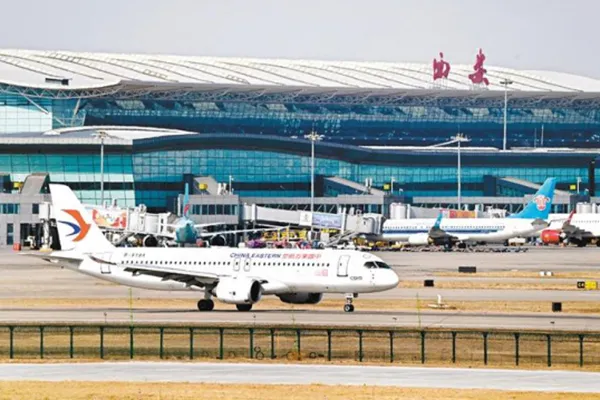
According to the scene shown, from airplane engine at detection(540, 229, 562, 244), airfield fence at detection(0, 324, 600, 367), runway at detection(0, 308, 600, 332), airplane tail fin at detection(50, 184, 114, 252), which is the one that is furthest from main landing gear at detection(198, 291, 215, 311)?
airplane engine at detection(540, 229, 562, 244)

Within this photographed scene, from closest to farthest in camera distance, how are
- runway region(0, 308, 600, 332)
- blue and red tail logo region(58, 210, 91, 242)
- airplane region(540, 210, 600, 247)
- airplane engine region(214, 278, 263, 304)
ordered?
runway region(0, 308, 600, 332), airplane engine region(214, 278, 263, 304), blue and red tail logo region(58, 210, 91, 242), airplane region(540, 210, 600, 247)

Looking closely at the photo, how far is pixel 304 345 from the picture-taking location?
200 ft

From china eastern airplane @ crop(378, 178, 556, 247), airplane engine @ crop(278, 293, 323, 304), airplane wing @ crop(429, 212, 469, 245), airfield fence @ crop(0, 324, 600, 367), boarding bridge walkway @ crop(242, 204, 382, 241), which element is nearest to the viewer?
airfield fence @ crop(0, 324, 600, 367)

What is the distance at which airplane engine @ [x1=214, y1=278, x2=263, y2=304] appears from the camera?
79.0m

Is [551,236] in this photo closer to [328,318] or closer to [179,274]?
[179,274]

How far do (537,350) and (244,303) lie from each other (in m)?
23.0

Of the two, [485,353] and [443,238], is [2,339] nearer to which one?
[485,353]

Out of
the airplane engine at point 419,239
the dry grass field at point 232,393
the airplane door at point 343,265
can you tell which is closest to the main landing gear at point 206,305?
the airplane door at point 343,265

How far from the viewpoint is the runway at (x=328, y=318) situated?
71.4 meters

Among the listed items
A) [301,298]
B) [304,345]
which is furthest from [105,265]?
[304,345]

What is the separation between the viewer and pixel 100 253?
8669cm

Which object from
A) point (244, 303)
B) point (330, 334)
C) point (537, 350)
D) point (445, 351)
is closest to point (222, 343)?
point (330, 334)

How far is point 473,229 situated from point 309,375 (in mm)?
136449

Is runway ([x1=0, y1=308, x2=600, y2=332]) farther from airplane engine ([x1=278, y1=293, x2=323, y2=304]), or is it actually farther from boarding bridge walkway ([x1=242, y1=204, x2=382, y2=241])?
boarding bridge walkway ([x1=242, y1=204, x2=382, y2=241])
